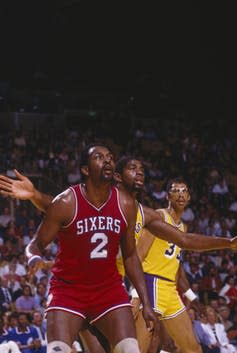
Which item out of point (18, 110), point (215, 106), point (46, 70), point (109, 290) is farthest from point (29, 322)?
point (215, 106)

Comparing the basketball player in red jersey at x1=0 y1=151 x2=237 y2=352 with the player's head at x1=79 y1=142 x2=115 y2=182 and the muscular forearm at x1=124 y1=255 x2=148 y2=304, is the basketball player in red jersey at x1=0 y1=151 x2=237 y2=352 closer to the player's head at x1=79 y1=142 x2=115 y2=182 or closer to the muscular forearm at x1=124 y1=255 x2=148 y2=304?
the player's head at x1=79 y1=142 x2=115 y2=182

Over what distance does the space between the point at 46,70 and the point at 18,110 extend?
3.32 m

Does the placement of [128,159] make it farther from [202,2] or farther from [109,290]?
[202,2]

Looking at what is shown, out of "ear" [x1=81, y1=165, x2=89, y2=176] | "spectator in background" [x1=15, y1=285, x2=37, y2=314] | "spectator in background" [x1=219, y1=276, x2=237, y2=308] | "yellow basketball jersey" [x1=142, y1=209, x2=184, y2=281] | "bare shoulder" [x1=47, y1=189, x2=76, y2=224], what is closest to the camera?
"bare shoulder" [x1=47, y1=189, x2=76, y2=224]

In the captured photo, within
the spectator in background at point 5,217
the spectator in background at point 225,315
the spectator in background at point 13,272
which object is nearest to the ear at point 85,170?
the spectator in background at point 13,272

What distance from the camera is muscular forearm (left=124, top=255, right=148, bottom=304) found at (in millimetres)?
5836

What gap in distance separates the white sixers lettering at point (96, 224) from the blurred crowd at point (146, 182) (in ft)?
17.0

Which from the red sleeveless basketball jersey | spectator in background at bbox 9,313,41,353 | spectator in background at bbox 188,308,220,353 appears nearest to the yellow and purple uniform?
the red sleeveless basketball jersey

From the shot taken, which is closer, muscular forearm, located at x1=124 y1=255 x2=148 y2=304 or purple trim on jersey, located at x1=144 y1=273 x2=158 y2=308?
muscular forearm, located at x1=124 y1=255 x2=148 y2=304

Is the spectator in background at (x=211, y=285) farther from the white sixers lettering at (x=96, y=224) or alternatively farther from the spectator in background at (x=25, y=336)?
the white sixers lettering at (x=96, y=224)

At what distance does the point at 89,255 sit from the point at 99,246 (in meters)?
0.10

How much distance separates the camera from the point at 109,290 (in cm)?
568

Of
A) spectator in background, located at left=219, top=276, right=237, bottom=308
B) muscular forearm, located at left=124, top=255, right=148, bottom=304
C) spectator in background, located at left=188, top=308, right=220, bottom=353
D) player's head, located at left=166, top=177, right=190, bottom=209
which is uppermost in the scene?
player's head, located at left=166, top=177, right=190, bottom=209

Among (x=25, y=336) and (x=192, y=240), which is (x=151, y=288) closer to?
(x=192, y=240)
